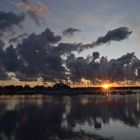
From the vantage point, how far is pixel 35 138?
32719mm

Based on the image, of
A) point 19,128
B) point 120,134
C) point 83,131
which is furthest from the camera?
point 19,128

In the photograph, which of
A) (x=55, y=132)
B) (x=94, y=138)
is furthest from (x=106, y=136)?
(x=55, y=132)

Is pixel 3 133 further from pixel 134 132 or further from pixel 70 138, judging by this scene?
pixel 134 132

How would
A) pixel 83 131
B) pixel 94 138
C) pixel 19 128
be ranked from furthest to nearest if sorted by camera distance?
pixel 19 128
pixel 83 131
pixel 94 138

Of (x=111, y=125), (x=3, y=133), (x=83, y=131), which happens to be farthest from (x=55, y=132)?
(x=111, y=125)

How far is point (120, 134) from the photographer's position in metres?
34.4

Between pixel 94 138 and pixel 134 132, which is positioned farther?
pixel 134 132

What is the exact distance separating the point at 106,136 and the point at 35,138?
7.68 meters

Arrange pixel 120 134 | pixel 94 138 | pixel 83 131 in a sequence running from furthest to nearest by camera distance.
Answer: pixel 83 131, pixel 120 134, pixel 94 138

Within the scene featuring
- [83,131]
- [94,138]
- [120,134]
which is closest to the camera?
[94,138]

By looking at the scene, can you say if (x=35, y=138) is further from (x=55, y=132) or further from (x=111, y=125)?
(x=111, y=125)

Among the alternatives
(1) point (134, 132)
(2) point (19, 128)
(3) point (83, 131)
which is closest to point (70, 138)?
(3) point (83, 131)

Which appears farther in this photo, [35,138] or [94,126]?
[94,126]

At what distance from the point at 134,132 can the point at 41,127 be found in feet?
41.4
